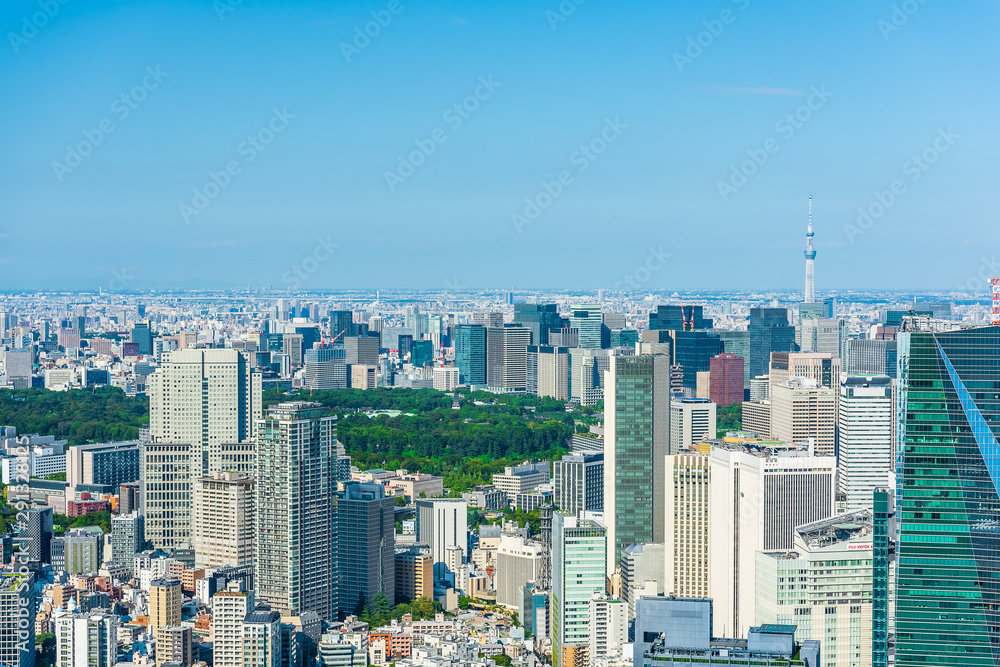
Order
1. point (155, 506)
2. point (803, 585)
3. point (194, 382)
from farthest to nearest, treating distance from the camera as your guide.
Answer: point (194, 382), point (155, 506), point (803, 585)

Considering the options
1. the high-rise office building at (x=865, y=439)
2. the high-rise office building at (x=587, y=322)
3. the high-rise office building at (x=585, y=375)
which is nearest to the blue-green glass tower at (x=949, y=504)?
the high-rise office building at (x=865, y=439)

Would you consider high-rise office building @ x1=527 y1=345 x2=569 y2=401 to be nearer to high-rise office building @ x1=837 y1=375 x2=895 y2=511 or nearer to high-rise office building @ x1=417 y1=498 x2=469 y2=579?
high-rise office building @ x1=417 y1=498 x2=469 y2=579

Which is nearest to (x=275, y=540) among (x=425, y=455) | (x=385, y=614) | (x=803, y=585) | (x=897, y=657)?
(x=385, y=614)

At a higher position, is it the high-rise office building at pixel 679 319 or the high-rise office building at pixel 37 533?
the high-rise office building at pixel 679 319

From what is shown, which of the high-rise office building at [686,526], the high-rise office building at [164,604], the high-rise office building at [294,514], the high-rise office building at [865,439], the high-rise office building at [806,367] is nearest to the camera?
the high-rise office building at [164,604]

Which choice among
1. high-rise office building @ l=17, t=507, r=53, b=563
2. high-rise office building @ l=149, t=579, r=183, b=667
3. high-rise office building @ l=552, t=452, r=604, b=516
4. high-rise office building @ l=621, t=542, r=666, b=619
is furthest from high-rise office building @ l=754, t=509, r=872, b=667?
high-rise office building @ l=17, t=507, r=53, b=563

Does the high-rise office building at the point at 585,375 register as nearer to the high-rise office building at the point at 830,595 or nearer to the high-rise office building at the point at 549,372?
the high-rise office building at the point at 549,372

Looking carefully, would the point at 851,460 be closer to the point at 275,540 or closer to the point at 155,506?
the point at 275,540

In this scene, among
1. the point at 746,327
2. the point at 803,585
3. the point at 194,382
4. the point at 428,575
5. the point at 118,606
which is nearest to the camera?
the point at 803,585
